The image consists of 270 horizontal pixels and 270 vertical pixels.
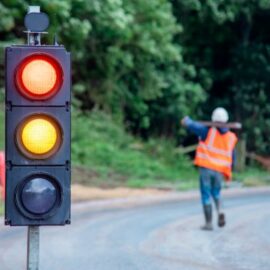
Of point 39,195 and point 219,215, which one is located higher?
point 39,195

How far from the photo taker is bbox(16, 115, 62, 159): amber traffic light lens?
5.22m

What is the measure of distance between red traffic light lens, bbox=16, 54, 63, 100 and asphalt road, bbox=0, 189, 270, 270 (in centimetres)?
427

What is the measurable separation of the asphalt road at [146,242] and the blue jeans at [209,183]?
45 cm

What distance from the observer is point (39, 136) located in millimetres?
5230

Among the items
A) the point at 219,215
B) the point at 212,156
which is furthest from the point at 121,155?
the point at 212,156

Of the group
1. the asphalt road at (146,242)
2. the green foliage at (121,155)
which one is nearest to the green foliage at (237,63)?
the green foliage at (121,155)

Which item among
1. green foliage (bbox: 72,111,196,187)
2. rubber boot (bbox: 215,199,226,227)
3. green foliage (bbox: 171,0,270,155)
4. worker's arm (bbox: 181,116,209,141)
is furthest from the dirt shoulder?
green foliage (bbox: 171,0,270,155)

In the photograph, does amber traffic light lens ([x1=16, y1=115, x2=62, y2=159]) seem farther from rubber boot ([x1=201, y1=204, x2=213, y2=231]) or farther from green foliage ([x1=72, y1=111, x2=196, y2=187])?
green foliage ([x1=72, y1=111, x2=196, y2=187])

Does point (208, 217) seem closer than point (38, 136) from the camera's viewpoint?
No

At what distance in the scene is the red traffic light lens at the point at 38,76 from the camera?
5227 mm

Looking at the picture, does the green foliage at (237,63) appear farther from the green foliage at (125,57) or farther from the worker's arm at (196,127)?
the worker's arm at (196,127)

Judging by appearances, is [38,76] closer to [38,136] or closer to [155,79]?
[38,136]

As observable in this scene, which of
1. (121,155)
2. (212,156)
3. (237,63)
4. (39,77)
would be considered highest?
(237,63)

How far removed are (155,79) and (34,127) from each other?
2184 centimetres
